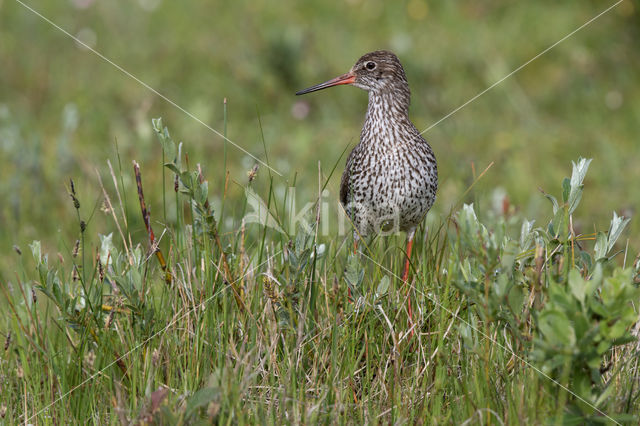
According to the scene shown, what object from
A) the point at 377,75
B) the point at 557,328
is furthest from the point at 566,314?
the point at 377,75

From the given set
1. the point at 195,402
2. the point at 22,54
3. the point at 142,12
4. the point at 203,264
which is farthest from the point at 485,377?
the point at 142,12

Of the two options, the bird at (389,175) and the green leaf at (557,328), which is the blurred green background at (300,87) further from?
the green leaf at (557,328)

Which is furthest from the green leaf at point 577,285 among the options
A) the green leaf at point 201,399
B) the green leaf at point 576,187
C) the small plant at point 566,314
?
the green leaf at point 201,399

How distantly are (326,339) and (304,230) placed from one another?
481 mm

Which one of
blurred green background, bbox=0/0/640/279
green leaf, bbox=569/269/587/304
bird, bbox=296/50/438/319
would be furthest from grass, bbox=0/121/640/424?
blurred green background, bbox=0/0/640/279

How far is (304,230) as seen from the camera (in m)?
3.41

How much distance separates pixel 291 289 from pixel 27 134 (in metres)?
5.64

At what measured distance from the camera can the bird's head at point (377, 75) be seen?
16.3 ft

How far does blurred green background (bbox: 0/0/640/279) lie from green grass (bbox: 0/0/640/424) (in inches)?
1.2

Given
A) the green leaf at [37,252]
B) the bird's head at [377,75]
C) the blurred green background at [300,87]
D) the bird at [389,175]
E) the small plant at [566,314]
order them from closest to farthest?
the small plant at [566,314]
the green leaf at [37,252]
the bird at [389,175]
the bird's head at [377,75]
the blurred green background at [300,87]

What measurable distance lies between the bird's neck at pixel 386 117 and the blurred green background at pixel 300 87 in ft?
6.17

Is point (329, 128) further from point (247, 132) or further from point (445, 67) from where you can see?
point (445, 67)

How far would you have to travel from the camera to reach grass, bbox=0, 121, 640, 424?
267cm

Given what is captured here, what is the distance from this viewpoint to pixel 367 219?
4535mm
